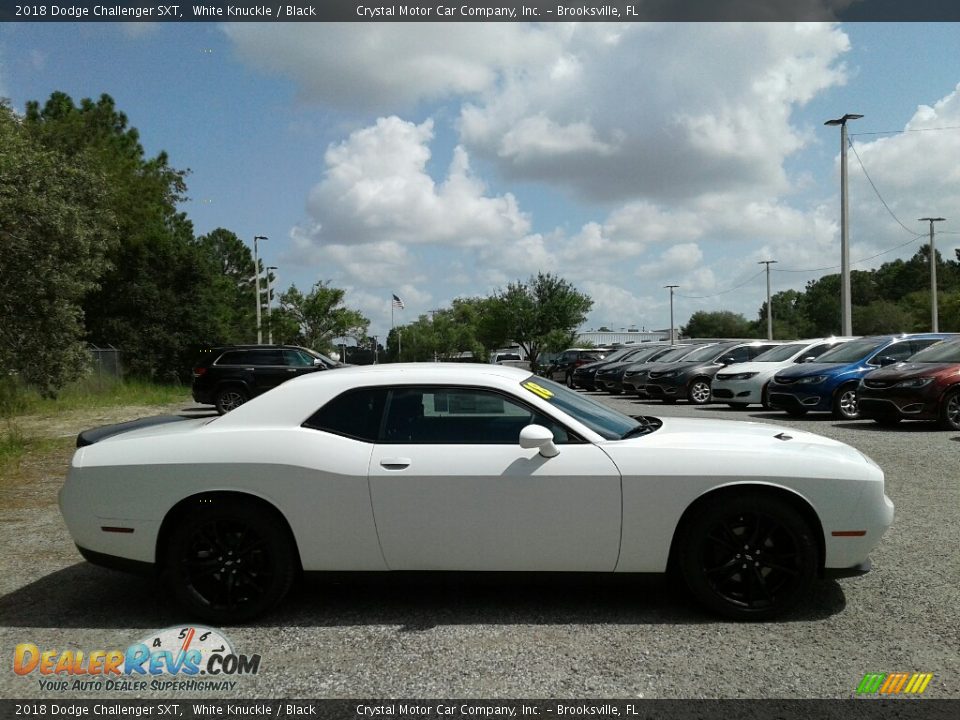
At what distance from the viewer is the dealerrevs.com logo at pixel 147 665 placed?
377 centimetres

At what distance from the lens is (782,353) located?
59.9ft

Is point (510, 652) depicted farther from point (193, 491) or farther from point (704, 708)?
point (193, 491)

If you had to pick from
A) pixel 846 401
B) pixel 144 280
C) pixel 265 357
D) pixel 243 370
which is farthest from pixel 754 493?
pixel 144 280

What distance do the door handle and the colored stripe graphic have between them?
232cm

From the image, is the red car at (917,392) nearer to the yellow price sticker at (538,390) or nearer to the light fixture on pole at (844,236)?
the yellow price sticker at (538,390)

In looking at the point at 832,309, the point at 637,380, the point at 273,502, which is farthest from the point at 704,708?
the point at 832,309

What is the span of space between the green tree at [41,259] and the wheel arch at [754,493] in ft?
42.0

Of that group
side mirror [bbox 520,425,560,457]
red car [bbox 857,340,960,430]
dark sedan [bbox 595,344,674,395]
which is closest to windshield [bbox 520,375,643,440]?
side mirror [bbox 520,425,560,457]

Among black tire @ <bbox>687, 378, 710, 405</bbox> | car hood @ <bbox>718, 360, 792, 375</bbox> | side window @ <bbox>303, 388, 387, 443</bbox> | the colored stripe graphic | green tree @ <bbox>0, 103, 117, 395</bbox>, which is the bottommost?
the colored stripe graphic

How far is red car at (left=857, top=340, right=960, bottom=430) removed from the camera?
1255cm

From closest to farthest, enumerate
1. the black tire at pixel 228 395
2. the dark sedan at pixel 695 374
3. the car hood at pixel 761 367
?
1. the car hood at pixel 761 367
2. the black tire at pixel 228 395
3. the dark sedan at pixel 695 374

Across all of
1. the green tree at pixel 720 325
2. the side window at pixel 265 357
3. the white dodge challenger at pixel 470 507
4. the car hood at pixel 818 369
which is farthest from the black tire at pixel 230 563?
the green tree at pixel 720 325

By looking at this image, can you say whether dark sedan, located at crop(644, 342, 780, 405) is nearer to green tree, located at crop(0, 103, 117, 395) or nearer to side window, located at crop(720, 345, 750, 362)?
side window, located at crop(720, 345, 750, 362)

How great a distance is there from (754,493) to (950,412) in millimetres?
9951
